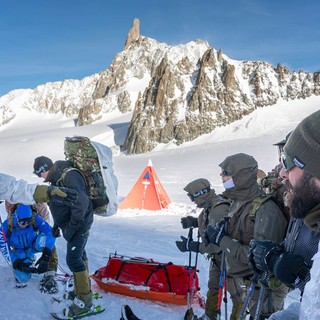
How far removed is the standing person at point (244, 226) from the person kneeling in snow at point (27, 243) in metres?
2.74

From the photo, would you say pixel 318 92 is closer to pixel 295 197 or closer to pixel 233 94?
pixel 233 94

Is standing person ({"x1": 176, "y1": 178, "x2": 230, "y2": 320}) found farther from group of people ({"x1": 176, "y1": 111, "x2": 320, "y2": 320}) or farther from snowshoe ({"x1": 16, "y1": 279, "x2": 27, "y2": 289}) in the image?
snowshoe ({"x1": 16, "y1": 279, "x2": 27, "y2": 289})

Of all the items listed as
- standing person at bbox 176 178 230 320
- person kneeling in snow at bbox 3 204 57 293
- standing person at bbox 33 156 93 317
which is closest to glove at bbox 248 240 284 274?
standing person at bbox 176 178 230 320

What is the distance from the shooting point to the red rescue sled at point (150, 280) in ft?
15.3

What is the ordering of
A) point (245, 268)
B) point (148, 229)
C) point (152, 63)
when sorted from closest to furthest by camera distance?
point (245, 268)
point (148, 229)
point (152, 63)

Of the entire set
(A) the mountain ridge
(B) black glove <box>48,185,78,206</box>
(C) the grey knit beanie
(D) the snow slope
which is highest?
(A) the mountain ridge

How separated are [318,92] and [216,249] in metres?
60.2

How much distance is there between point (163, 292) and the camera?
467 cm

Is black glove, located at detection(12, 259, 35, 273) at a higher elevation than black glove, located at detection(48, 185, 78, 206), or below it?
→ below

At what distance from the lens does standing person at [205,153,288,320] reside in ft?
8.99

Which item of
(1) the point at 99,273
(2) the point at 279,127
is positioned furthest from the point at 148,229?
(2) the point at 279,127

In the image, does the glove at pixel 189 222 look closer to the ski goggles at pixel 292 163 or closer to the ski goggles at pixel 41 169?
the ski goggles at pixel 41 169

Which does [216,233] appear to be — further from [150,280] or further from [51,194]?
[150,280]

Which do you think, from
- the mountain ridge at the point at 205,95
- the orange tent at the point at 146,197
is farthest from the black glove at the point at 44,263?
the mountain ridge at the point at 205,95
